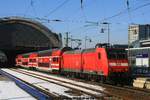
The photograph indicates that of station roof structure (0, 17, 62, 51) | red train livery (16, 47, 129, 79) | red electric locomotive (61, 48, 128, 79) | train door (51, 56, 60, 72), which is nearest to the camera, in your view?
red electric locomotive (61, 48, 128, 79)

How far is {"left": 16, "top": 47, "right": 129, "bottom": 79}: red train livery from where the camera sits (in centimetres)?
3272

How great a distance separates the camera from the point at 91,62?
36594 mm

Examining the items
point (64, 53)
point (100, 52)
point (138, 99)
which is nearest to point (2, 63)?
point (64, 53)

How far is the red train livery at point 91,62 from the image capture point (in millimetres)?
32719

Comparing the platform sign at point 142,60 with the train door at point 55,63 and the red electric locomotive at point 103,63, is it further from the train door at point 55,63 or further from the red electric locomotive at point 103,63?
the red electric locomotive at point 103,63

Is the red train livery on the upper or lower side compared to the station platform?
upper

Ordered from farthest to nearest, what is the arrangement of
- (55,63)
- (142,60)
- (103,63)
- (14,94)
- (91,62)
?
(142,60), (55,63), (91,62), (103,63), (14,94)

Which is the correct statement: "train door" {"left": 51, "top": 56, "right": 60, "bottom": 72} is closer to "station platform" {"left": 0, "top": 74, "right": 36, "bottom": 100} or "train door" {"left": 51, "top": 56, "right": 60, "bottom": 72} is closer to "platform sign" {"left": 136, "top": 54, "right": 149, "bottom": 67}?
"platform sign" {"left": 136, "top": 54, "right": 149, "bottom": 67}

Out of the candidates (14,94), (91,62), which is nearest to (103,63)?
(91,62)

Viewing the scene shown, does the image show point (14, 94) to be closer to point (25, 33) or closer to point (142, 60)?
point (142, 60)

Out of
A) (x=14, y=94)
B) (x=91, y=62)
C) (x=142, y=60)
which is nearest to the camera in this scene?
(x=14, y=94)

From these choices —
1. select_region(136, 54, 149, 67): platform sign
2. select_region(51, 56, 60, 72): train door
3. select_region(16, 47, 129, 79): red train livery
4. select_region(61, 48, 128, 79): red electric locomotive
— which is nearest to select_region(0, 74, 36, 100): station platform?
select_region(61, 48, 128, 79): red electric locomotive

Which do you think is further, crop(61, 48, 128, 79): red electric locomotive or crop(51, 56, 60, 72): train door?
crop(51, 56, 60, 72): train door

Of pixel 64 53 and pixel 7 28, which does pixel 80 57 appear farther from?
pixel 7 28
